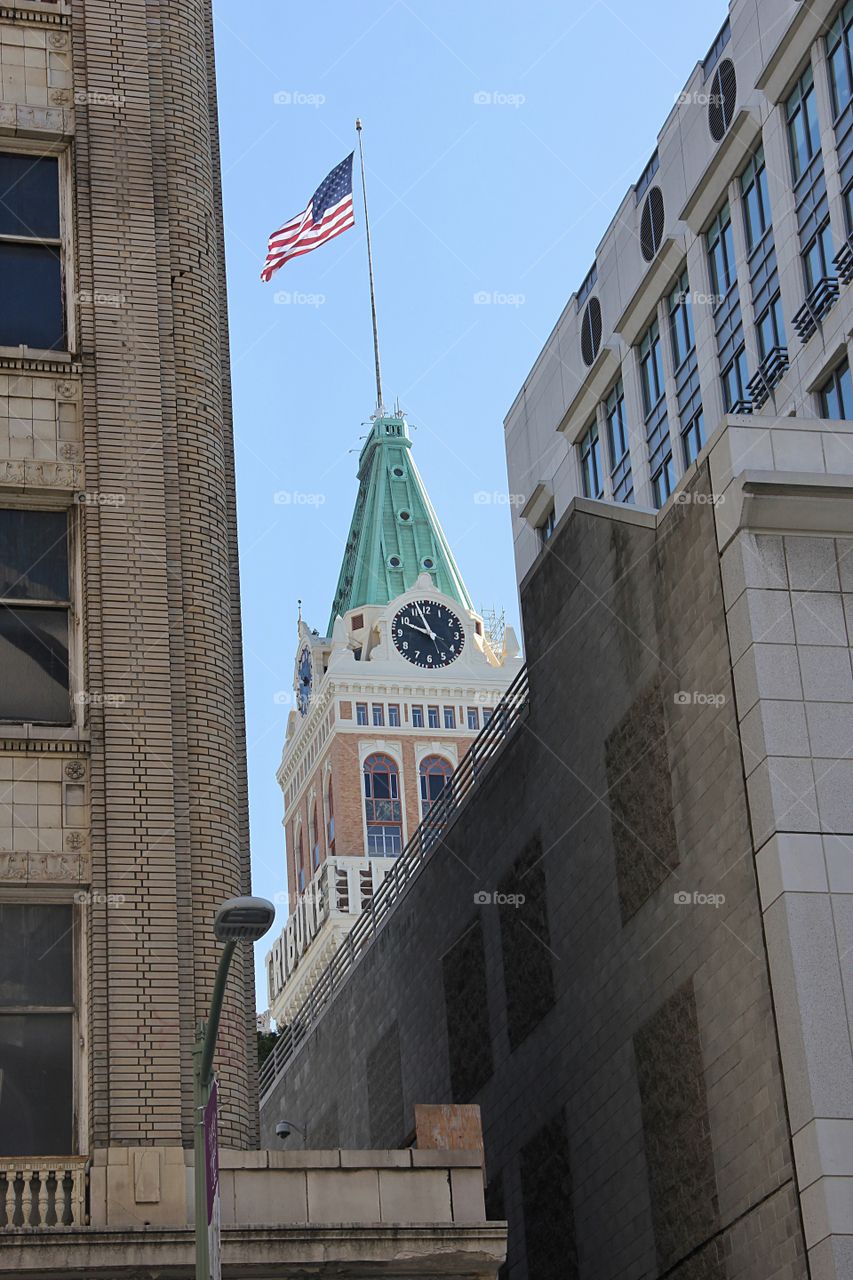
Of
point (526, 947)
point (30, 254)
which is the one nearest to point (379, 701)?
point (526, 947)

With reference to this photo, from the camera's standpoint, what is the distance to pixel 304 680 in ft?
Answer: 557

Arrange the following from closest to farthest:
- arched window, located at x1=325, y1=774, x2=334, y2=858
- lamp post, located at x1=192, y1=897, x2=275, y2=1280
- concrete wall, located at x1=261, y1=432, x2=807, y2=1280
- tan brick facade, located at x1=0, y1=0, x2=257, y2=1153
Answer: lamp post, located at x1=192, y1=897, x2=275, y2=1280 < tan brick facade, located at x1=0, y1=0, x2=257, y2=1153 < concrete wall, located at x1=261, y1=432, x2=807, y2=1280 < arched window, located at x1=325, y1=774, x2=334, y2=858

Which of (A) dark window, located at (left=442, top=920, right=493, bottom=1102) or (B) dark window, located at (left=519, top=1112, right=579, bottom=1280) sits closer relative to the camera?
(B) dark window, located at (left=519, top=1112, right=579, bottom=1280)

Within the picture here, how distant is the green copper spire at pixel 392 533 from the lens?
545 feet

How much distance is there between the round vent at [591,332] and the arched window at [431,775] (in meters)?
97.4

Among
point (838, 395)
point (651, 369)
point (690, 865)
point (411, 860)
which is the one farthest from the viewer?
point (651, 369)

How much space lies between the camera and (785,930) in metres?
25.1

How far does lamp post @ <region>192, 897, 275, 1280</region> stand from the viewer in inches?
673

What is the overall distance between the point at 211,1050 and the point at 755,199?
3734cm

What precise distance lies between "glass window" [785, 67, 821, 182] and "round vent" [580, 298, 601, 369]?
11.1 m

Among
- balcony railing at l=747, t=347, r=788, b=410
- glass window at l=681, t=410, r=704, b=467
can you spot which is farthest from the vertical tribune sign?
glass window at l=681, t=410, r=704, b=467

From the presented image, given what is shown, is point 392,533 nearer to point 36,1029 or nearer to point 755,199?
point 755,199

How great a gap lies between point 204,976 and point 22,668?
4.01 meters

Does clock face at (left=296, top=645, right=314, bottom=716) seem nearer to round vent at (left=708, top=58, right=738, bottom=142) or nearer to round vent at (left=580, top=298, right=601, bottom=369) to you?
round vent at (left=580, top=298, right=601, bottom=369)
